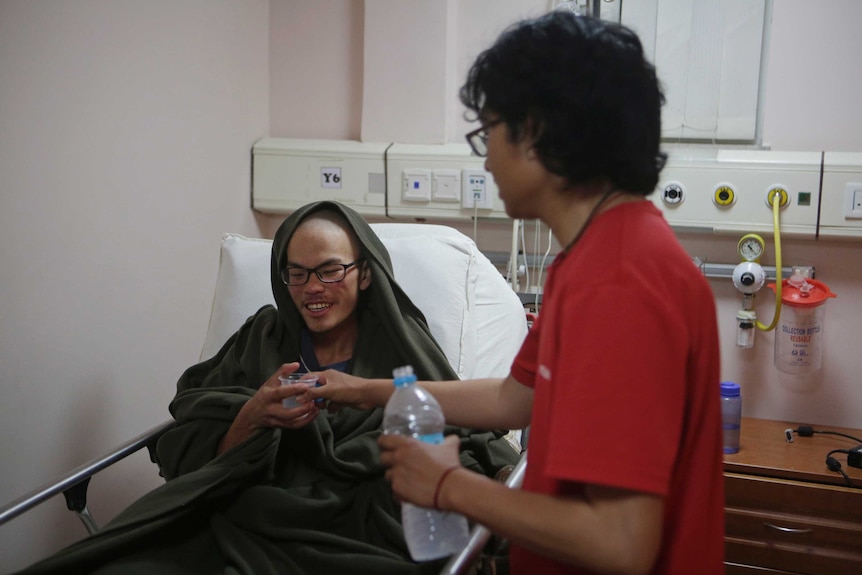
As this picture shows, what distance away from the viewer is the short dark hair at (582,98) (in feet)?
2.85

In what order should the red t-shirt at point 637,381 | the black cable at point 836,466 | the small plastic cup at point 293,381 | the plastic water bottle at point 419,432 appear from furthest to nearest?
1. the black cable at point 836,466
2. the small plastic cup at point 293,381
3. the plastic water bottle at point 419,432
4. the red t-shirt at point 637,381

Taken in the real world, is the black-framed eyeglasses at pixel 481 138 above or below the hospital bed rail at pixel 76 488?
above

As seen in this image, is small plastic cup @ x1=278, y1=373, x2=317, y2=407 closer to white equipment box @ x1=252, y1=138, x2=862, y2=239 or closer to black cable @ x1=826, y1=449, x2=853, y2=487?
white equipment box @ x1=252, y1=138, x2=862, y2=239

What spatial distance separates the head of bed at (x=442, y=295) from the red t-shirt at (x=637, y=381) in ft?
3.74

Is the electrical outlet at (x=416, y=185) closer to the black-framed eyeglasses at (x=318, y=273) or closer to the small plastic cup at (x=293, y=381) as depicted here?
the black-framed eyeglasses at (x=318, y=273)

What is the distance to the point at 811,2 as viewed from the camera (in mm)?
2355

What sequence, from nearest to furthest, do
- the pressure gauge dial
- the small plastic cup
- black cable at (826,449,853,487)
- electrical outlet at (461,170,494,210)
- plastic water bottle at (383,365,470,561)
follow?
plastic water bottle at (383,365,470,561) < the small plastic cup < black cable at (826,449,853,487) < the pressure gauge dial < electrical outlet at (461,170,494,210)

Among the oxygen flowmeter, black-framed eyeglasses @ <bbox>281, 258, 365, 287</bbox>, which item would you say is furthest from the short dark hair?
the oxygen flowmeter

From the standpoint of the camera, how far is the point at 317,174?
270cm

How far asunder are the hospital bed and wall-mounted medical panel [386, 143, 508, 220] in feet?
1.11

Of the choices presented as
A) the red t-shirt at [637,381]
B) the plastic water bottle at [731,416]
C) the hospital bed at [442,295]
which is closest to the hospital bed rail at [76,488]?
the hospital bed at [442,295]

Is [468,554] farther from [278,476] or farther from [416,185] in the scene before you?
[416,185]

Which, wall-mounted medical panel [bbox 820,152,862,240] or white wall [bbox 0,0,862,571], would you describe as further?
wall-mounted medical panel [bbox 820,152,862,240]

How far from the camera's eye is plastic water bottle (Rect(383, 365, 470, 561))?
1069 millimetres
